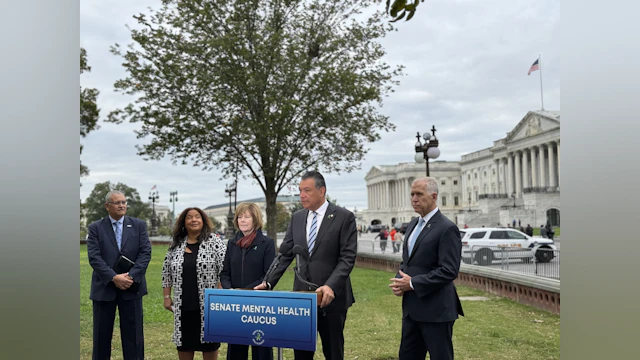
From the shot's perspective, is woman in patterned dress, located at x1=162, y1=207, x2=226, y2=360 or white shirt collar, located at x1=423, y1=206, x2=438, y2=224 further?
woman in patterned dress, located at x1=162, y1=207, x2=226, y2=360

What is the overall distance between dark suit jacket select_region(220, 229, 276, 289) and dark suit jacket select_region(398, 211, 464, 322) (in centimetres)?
182

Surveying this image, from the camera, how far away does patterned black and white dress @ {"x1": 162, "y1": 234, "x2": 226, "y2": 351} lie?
244 inches

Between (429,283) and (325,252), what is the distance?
99cm

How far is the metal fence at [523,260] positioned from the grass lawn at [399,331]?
1324 millimetres

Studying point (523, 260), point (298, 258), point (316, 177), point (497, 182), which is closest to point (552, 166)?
point (497, 182)

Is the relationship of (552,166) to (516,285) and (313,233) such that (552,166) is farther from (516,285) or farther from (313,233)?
(313,233)

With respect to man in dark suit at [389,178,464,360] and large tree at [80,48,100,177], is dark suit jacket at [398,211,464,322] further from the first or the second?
large tree at [80,48,100,177]

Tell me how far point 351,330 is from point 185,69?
1587cm

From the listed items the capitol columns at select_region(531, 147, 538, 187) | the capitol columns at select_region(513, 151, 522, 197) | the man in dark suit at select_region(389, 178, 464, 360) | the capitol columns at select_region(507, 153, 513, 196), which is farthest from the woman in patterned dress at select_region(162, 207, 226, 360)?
the capitol columns at select_region(507, 153, 513, 196)

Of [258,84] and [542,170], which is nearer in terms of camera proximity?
[258,84]

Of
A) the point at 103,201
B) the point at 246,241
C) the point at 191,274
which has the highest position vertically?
the point at 103,201

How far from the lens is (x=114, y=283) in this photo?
664 cm
